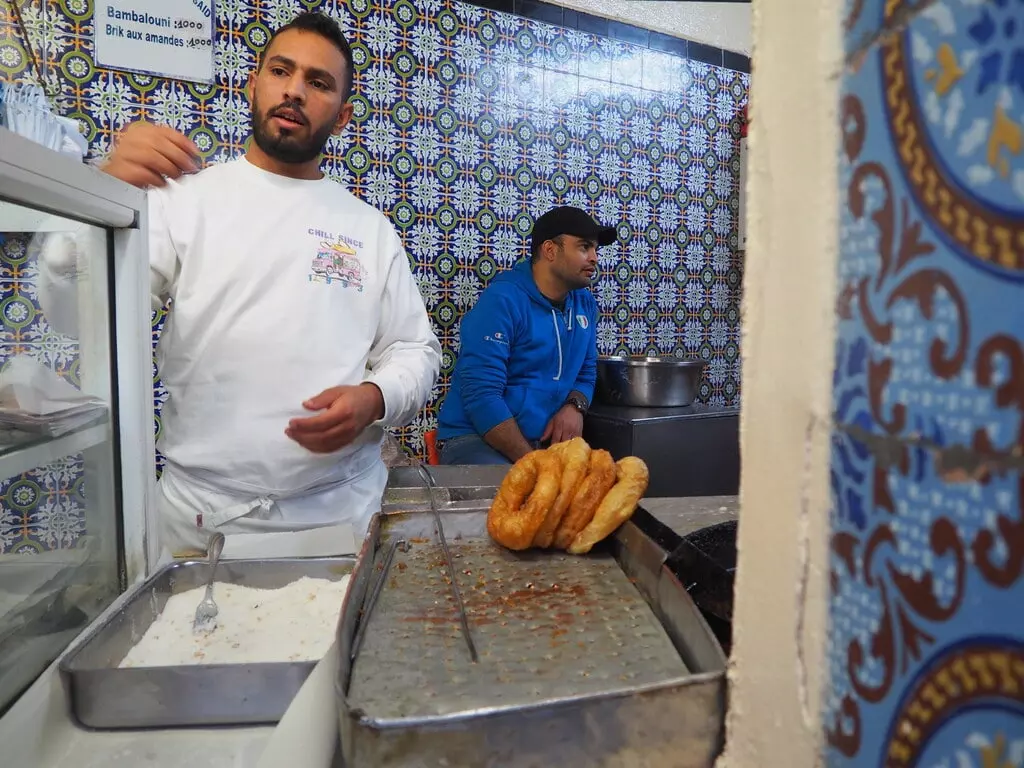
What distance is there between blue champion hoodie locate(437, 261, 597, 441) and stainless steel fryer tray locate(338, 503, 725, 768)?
7.30ft

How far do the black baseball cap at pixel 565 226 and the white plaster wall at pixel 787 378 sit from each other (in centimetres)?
283

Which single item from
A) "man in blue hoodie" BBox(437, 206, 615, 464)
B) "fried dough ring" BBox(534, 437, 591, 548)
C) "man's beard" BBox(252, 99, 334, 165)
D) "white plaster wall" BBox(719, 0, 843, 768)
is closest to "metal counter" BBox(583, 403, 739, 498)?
"man in blue hoodie" BBox(437, 206, 615, 464)

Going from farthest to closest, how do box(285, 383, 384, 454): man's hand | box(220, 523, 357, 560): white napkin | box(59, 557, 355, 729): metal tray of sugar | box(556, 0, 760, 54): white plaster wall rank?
box(556, 0, 760, 54): white plaster wall < box(285, 383, 384, 454): man's hand < box(220, 523, 357, 560): white napkin < box(59, 557, 355, 729): metal tray of sugar

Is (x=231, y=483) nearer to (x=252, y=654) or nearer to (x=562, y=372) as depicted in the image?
(x=252, y=654)

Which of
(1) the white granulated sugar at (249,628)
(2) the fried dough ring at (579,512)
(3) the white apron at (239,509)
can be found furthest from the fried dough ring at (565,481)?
(3) the white apron at (239,509)

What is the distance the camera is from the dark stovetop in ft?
10.9

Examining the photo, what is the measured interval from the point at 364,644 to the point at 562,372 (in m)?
2.82

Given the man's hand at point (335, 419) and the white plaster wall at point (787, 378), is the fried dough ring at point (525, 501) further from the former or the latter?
the man's hand at point (335, 419)

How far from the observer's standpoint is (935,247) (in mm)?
347

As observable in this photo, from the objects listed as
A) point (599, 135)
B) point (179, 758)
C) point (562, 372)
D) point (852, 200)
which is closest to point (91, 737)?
point (179, 758)

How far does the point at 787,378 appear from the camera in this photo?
480 mm

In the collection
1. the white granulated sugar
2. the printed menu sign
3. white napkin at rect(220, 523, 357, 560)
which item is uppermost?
the printed menu sign

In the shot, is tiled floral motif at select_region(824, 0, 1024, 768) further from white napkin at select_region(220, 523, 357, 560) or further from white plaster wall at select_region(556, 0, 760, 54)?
white plaster wall at select_region(556, 0, 760, 54)

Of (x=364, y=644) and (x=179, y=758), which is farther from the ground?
(x=364, y=644)
